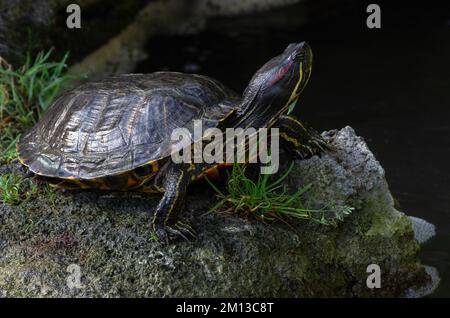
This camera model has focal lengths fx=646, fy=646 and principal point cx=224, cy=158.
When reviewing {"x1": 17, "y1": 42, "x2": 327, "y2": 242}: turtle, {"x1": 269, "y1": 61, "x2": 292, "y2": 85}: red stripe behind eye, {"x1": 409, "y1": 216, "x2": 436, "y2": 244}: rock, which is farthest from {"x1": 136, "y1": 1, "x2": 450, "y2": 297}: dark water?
{"x1": 269, "y1": 61, "x2": 292, "y2": 85}: red stripe behind eye

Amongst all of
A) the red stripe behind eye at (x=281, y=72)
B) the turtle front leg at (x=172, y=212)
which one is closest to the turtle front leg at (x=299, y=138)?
the red stripe behind eye at (x=281, y=72)

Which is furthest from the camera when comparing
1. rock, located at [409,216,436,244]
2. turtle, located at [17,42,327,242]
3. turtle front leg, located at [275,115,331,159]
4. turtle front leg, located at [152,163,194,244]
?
rock, located at [409,216,436,244]

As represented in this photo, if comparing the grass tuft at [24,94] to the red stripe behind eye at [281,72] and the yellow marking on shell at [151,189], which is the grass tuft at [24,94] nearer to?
the yellow marking on shell at [151,189]

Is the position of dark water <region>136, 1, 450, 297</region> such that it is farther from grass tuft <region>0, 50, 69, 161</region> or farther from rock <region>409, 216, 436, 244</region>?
grass tuft <region>0, 50, 69, 161</region>

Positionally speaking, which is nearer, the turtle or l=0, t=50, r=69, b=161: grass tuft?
the turtle

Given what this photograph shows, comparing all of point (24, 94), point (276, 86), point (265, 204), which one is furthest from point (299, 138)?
point (24, 94)

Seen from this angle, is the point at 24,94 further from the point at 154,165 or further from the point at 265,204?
the point at 265,204
